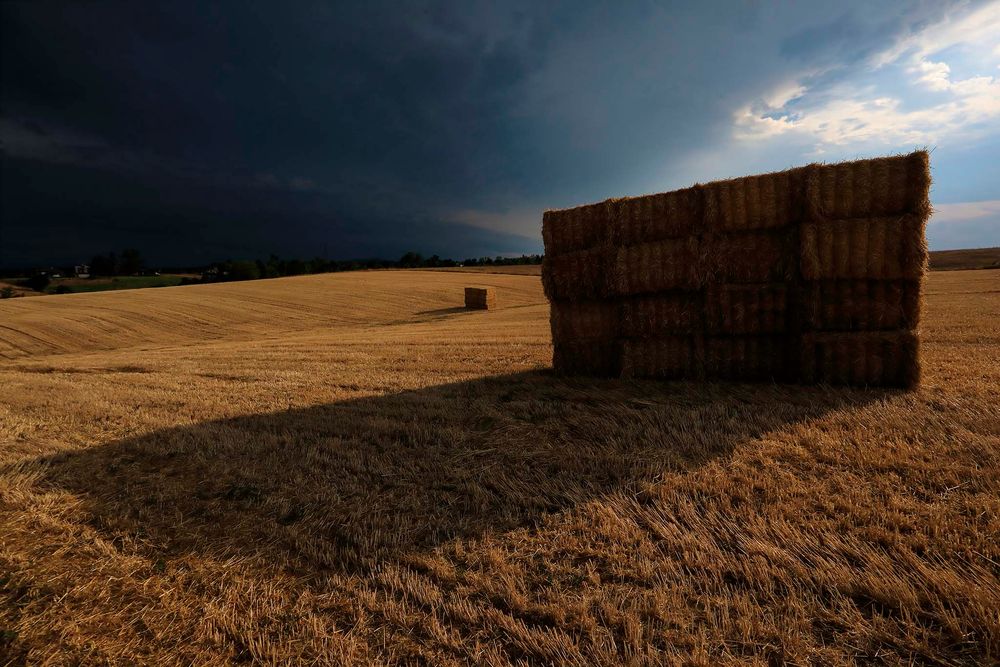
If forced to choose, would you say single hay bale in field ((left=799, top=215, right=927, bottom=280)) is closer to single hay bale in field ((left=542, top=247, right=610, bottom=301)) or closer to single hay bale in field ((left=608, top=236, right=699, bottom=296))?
single hay bale in field ((left=608, top=236, right=699, bottom=296))

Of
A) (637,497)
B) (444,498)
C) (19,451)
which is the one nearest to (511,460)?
(444,498)

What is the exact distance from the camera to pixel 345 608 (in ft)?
7.62

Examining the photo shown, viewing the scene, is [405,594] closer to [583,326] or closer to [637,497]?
[637,497]

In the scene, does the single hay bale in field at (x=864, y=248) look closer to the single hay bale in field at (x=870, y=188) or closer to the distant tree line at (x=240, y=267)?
the single hay bale in field at (x=870, y=188)

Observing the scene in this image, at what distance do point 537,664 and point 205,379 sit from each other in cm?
864

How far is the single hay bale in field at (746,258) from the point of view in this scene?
625 centimetres

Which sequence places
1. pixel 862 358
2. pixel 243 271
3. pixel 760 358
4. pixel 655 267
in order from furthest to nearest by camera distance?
pixel 243 271, pixel 655 267, pixel 760 358, pixel 862 358

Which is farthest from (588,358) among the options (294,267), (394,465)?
(294,267)

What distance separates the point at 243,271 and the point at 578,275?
76.2 metres

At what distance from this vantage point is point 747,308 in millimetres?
6453

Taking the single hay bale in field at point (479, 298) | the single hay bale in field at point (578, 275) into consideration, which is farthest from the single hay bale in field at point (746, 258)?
the single hay bale in field at point (479, 298)

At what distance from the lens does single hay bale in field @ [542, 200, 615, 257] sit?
7.43 m

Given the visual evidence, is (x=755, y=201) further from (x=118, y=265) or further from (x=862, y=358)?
(x=118, y=265)

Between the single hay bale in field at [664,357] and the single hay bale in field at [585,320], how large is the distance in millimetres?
395
